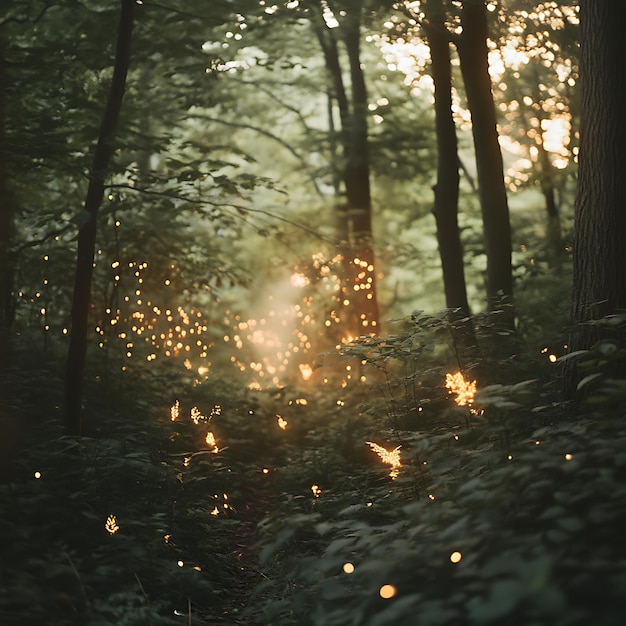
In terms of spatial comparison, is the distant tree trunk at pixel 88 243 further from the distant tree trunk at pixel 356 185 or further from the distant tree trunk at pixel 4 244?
the distant tree trunk at pixel 356 185

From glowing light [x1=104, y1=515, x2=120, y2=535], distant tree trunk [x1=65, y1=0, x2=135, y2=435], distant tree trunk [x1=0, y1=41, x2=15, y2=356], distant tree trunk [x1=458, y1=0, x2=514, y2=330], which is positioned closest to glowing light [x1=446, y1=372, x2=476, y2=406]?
glowing light [x1=104, y1=515, x2=120, y2=535]

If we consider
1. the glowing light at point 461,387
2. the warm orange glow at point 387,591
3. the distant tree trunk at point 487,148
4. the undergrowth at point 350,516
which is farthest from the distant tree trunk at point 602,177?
the distant tree trunk at point 487,148

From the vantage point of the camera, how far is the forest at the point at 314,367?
3.88 meters

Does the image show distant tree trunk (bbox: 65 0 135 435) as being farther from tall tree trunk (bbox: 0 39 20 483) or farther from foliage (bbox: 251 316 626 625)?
foliage (bbox: 251 316 626 625)

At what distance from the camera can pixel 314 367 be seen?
722cm

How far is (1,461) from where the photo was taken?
6.29m

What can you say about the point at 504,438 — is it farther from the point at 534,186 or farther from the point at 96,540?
the point at 534,186

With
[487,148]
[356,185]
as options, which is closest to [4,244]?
[487,148]

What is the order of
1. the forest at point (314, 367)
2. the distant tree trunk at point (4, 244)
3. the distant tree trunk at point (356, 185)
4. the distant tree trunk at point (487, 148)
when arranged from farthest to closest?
the distant tree trunk at point (356, 185), the distant tree trunk at point (487, 148), the distant tree trunk at point (4, 244), the forest at point (314, 367)

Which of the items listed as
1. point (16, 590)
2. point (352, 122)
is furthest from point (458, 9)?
point (16, 590)

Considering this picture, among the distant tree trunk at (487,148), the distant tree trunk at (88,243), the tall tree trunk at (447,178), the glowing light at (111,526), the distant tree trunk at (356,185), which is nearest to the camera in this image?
the glowing light at (111,526)

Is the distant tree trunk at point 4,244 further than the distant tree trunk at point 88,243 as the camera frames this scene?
Yes

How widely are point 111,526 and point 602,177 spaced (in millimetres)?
5124

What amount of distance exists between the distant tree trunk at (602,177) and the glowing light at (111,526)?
4.18 meters
